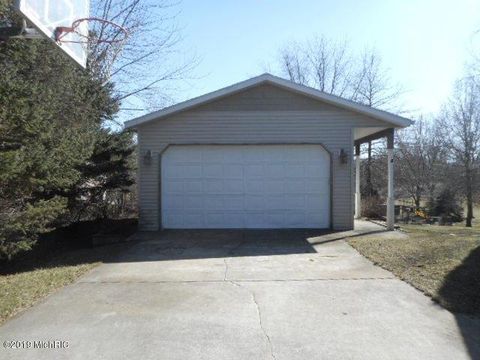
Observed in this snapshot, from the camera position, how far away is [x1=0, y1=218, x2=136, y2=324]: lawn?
21.5 ft

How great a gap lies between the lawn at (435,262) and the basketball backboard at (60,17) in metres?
5.87

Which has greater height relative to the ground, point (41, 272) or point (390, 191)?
point (390, 191)

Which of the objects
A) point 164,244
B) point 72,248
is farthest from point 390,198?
point 72,248

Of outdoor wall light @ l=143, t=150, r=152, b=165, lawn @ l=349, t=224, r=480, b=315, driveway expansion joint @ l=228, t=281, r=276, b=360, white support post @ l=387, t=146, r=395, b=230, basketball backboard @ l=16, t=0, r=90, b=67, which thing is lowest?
driveway expansion joint @ l=228, t=281, r=276, b=360

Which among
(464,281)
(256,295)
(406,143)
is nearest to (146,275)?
(256,295)

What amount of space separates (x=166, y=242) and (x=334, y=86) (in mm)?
26015

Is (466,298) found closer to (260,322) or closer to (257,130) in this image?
(260,322)

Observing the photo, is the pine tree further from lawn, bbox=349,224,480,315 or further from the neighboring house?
lawn, bbox=349,224,480,315

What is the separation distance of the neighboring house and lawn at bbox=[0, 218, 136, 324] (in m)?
1.84

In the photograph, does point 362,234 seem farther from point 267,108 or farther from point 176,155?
point 176,155

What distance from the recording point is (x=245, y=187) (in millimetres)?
13391

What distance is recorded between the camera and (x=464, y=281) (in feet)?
23.9

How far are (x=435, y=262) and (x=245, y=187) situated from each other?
19.4 ft

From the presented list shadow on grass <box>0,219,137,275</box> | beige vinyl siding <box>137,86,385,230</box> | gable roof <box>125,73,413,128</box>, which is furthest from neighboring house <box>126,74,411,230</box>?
shadow on grass <box>0,219,137,275</box>
